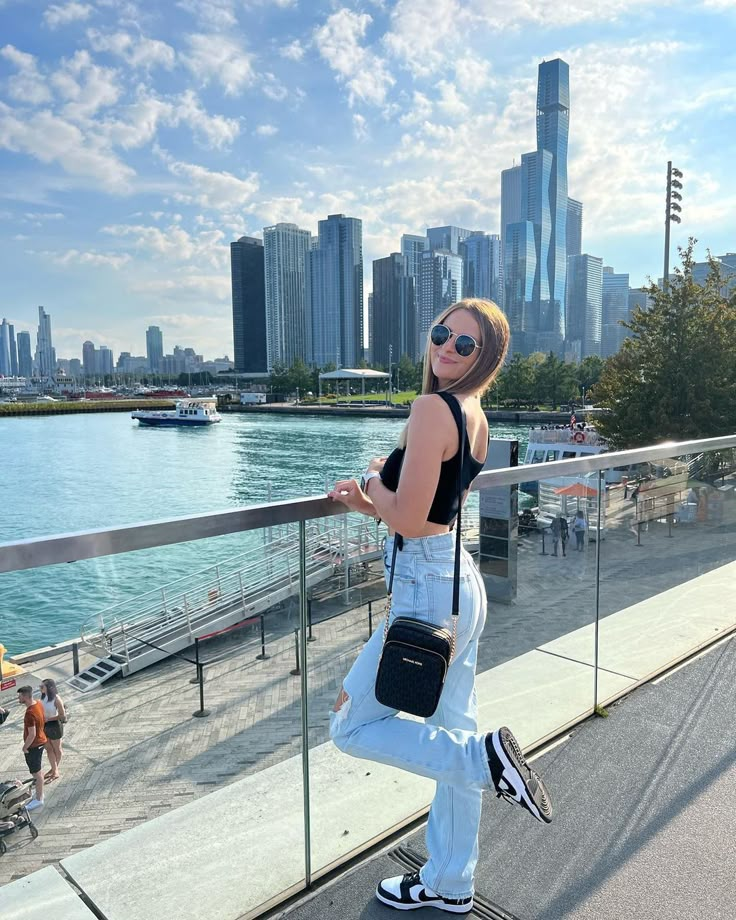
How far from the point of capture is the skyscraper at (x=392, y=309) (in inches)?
6860

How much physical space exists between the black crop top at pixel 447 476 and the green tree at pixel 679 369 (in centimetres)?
2321

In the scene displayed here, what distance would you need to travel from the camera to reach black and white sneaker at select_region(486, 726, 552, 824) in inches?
64.2

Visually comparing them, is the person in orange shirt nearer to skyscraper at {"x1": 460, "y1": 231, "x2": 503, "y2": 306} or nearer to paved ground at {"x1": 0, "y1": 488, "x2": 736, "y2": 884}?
paved ground at {"x1": 0, "y1": 488, "x2": 736, "y2": 884}

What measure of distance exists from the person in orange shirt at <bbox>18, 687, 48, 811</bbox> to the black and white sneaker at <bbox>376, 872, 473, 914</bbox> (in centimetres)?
94

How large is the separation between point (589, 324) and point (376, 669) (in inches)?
6627

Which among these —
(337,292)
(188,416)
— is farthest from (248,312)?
(188,416)

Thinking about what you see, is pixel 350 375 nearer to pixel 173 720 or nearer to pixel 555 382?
pixel 555 382

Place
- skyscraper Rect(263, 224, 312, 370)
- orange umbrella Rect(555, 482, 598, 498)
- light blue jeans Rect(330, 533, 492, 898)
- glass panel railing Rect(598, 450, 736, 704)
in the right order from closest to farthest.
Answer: light blue jeans Rect(330, 533, 492, 898) < orange umbrella Rect(555, 482, 598, 498) < glass panel railing Rect(598, 450, 736, 704) < skyscraper Rect(263, 224, 312, 370)

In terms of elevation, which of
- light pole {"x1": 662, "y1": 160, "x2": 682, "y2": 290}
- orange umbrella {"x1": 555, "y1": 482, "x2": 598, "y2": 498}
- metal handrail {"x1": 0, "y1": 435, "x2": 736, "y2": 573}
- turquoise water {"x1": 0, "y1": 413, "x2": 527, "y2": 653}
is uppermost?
light pole {"x1": 662, "y1": 160, "x2": 682, "y2": 290}

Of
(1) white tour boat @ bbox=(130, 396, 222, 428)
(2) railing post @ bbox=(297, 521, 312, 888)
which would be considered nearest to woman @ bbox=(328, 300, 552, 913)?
(2) railing post @ bbox=(297, 521, 312, 888)

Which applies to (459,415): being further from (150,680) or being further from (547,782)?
(547,782)

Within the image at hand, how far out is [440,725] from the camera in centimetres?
185

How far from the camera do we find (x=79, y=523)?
3762 cm

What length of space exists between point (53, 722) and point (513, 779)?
1061mm
